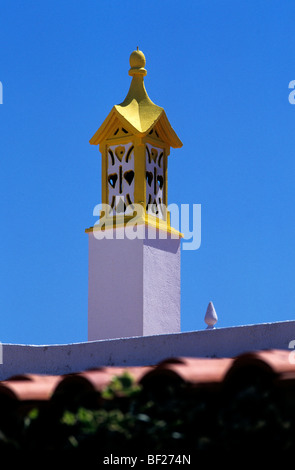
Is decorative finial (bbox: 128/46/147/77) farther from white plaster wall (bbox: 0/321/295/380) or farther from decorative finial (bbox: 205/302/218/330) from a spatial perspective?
white plaster wall (bbox: 0/321/295/380)

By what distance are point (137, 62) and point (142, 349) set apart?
34.5ft

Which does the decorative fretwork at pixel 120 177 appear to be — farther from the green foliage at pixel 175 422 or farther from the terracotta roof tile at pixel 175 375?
the green foliage at pixel 175 422

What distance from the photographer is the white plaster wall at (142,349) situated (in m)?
8.83

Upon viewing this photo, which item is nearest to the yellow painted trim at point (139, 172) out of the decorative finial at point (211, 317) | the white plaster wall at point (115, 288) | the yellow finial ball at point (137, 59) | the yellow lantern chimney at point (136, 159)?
the yellow lantern chimney at point (136, 159)

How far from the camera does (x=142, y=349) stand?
977 cm

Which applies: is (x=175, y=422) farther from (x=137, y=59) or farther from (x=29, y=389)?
(x=137, y=59)

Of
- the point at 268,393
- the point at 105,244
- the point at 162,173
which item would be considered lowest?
the point at 268,393

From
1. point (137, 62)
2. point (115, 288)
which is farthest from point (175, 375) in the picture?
point (137, 62)

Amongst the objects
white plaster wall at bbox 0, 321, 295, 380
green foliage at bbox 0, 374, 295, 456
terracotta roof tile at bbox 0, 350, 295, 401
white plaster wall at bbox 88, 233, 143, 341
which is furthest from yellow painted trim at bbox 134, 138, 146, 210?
green foliage at bbox 0, 374, 295, 456

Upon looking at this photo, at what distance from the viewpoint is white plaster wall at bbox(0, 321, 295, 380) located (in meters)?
8.83
